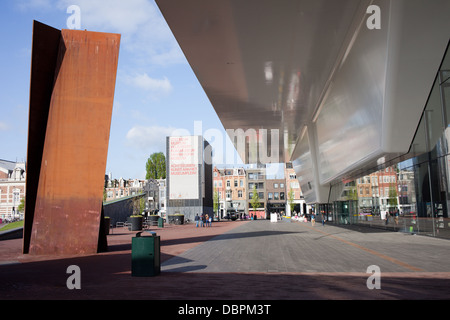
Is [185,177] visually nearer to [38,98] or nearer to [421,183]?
[421,183]

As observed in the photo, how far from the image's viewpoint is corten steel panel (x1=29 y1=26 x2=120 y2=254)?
13859mm

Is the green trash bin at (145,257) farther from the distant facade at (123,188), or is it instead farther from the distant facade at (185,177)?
the distant facade at (123,188)

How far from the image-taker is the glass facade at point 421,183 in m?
16.8

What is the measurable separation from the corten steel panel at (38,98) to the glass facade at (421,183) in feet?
49.5

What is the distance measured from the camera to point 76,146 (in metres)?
14.3

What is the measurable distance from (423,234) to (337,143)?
25.1 feet

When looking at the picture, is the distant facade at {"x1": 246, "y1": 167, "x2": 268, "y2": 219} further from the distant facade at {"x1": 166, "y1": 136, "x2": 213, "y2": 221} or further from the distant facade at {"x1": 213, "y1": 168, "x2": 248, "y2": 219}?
the distant facade at {"x1": 166, "y1": 136, "x2": 213, "y2": 221}

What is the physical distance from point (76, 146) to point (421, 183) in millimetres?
16239

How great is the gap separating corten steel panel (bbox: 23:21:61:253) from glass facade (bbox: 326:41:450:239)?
49.5 feet

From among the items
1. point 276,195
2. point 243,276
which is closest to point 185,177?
point 276,195

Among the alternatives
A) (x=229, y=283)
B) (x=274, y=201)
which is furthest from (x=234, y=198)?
(x=229, y=283)

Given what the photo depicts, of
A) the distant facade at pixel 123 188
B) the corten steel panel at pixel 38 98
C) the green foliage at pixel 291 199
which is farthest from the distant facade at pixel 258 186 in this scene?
the corten steel panel at pixel 38 98

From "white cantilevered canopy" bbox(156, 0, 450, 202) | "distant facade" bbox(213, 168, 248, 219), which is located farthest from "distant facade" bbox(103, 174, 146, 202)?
"white cantilevered canopy" bbox(156, 0, 450, 202)
